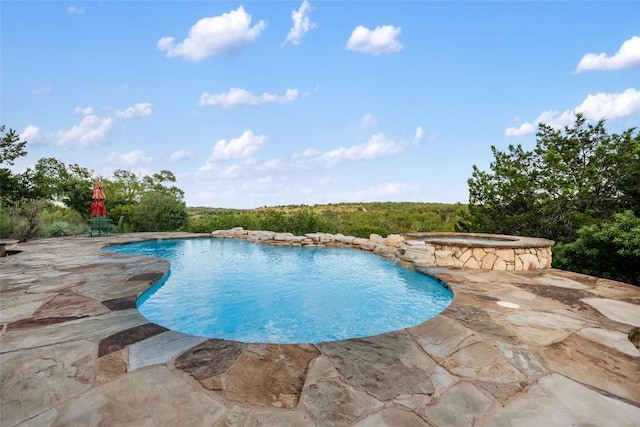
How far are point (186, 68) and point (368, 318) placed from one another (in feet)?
37.2

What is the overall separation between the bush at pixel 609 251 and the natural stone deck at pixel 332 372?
2.20 meters

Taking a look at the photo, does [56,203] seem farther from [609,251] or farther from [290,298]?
[609,251]

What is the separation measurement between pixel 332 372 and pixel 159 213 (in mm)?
13676

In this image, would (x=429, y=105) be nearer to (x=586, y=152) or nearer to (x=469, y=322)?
(x=586, y=152)

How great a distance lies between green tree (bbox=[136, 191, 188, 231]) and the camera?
13.6m

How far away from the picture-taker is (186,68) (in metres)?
11.2

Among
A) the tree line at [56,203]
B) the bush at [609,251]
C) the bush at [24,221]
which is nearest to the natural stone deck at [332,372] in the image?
the bush at [609,251]

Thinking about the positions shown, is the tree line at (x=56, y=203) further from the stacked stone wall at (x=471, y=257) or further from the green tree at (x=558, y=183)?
the green tree at (x=558, y=183)

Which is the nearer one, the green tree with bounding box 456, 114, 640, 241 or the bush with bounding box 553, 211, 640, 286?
the bush with bounding box 553, 211, 640, 286

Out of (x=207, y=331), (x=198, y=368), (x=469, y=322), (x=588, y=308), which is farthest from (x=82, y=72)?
(x=588, y=308)

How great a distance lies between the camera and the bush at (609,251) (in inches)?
194

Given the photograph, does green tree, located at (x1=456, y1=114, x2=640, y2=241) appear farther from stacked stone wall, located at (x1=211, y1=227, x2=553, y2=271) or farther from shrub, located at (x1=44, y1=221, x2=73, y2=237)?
shrub, located at (x1=44, y1=221, x2=73, y2=237)

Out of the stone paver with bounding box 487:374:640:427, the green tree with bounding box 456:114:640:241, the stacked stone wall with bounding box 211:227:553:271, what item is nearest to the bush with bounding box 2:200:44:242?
the stacked stone wall with bounding box 211:227:553:271

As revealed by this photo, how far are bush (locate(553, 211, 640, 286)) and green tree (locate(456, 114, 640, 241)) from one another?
184cm
